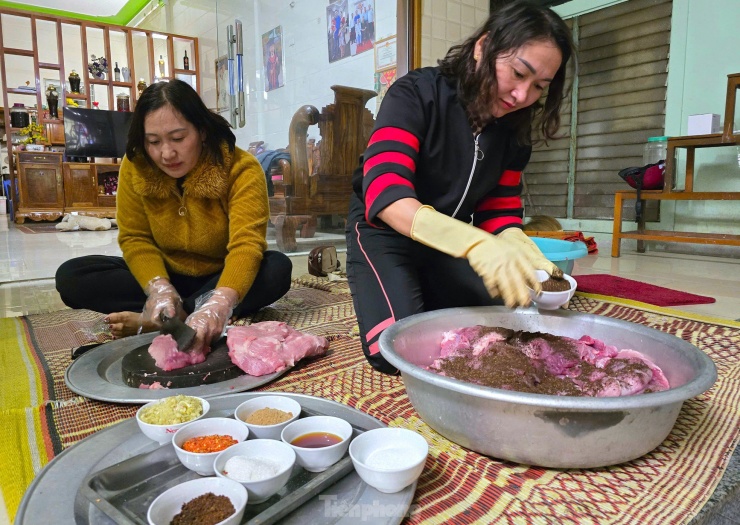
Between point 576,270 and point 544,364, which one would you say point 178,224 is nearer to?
point 544,364

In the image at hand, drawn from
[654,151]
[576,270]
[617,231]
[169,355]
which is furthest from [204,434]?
[654,151]

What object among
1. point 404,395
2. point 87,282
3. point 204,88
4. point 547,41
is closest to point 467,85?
point 547,41

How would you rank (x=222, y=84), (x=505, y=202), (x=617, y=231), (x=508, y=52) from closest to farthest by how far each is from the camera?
(x=508, y=52)
(x=505, y=202)
(x=617, y=231)
(x=222, y=84)

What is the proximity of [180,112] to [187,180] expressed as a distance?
0.21 meters

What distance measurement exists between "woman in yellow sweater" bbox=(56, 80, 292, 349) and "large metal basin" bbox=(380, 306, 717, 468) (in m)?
0.74

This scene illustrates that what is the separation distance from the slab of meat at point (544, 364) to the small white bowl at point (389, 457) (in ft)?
0.62

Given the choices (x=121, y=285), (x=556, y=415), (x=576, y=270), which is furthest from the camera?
(x=576, y=270)

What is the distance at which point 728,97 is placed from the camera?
2928 millimetres

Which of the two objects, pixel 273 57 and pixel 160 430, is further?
pixel 273 57

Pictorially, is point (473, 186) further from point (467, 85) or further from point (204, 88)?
point (204, 88)

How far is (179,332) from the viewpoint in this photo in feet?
3.95

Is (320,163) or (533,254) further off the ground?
(320,163)

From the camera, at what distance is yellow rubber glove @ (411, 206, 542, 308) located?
0.92 meters

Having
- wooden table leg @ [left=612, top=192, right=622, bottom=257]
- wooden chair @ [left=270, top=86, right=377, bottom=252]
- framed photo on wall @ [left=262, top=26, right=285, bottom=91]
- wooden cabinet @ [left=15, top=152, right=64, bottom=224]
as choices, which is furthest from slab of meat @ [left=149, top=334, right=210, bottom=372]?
wooden cabinet @ [left=15, top=152, right=64, bottom=224]
